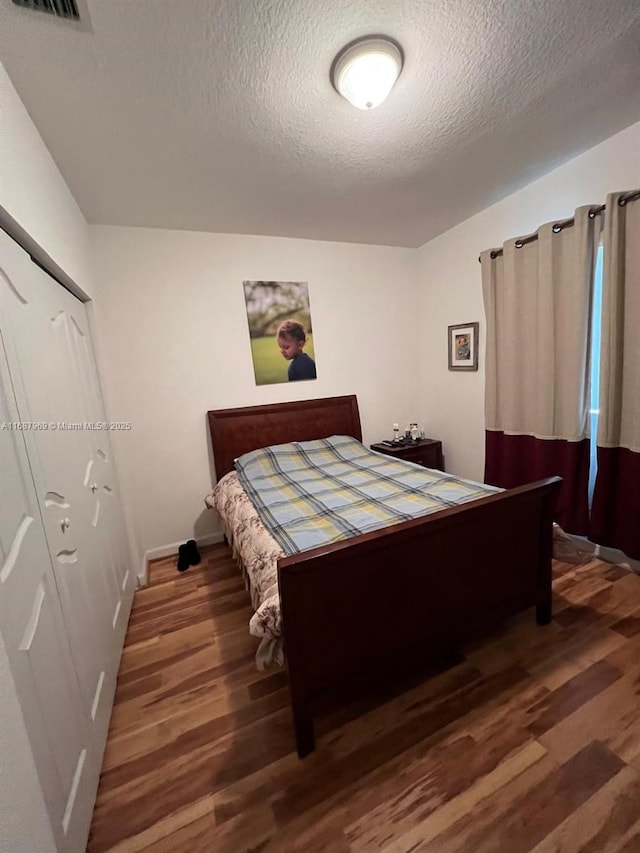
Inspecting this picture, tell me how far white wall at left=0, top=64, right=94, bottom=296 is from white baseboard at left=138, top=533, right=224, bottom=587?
1.91 metres

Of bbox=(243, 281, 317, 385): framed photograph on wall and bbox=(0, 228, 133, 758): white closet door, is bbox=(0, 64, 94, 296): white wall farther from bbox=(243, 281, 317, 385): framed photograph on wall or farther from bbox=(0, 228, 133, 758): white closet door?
bbox=(243, 281, 317, 385): framed photograph on wall

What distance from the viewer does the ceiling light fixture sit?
1.20 metres

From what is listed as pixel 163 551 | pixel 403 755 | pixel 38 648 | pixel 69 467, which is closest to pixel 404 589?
pixel 403 755

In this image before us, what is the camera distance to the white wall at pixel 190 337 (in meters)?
2.48

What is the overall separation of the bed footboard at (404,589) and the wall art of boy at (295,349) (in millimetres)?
1984

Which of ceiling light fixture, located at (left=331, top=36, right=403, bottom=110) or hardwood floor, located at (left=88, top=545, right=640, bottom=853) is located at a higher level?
ceiling light fixture, located at (left=331, top=36, right=403, bottom=110)

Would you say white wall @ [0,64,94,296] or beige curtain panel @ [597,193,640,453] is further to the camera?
beige curtain panel @ [597,193,640,453]

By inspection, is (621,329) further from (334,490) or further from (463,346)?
(334,490)

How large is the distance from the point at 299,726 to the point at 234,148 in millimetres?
2545

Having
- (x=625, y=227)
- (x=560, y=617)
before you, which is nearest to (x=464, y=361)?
(x=625, y=227)

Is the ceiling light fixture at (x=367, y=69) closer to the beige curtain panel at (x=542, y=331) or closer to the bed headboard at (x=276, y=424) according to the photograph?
the beige curtain panel at (x=542, y=331)

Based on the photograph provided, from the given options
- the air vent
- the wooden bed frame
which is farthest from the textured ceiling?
the wooden bed frame

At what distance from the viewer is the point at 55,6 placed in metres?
1.01

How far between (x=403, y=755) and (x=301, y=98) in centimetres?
260
